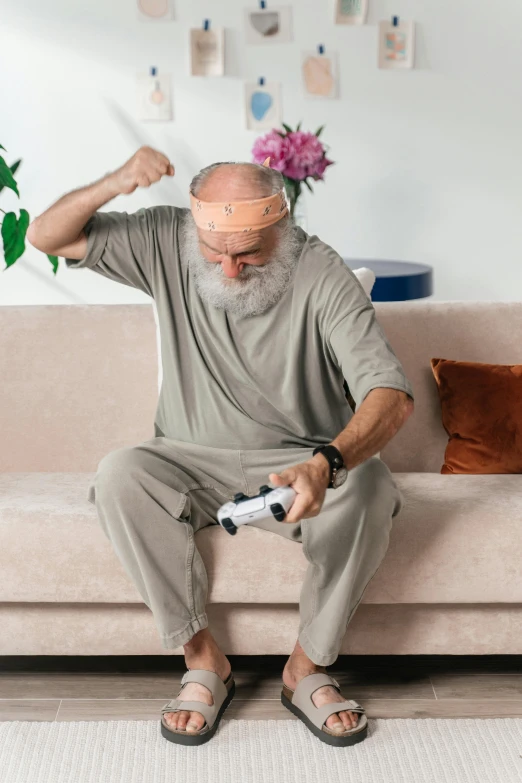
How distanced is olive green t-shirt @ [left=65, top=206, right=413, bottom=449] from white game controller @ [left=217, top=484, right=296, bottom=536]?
0.38 metres

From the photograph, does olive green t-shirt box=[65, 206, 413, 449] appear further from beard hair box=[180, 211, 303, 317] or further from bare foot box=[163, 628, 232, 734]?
bare foot box=[163, 628, 232, 734]

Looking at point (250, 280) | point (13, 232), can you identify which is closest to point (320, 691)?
point (250, 280)

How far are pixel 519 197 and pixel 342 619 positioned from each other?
274cm

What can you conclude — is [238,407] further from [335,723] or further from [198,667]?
[335,723]

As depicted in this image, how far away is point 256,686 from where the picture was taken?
1.90m

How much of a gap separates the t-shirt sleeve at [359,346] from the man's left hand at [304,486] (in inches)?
10.0

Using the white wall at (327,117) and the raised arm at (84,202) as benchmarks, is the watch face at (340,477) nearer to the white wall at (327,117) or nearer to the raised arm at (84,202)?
the raised arm at (84,202)

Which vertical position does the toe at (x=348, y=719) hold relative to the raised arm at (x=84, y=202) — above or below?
below

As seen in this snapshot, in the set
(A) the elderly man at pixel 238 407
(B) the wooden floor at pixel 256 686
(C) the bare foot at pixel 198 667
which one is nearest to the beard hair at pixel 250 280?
(A) the elderly man at pixel 238 407

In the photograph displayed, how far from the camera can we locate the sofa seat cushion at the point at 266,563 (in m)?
1.76

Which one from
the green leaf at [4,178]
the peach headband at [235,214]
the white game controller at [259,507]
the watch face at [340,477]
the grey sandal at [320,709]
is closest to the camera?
the white game controller at [259,507]

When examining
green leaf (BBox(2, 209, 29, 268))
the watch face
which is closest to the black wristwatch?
the watch face

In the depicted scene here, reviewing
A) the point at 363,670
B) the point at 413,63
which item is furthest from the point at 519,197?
the point at 363,670

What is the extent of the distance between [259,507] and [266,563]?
1.03ft
